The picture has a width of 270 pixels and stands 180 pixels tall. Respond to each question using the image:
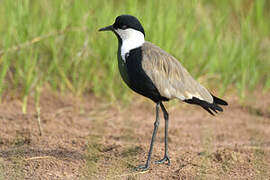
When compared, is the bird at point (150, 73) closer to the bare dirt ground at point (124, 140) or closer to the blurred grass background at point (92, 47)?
the bare dirt ground at point (124, 140)

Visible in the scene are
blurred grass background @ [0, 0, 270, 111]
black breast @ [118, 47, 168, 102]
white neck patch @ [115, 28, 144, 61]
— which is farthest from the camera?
blurred grass background @ [0, 0, 270, 111]

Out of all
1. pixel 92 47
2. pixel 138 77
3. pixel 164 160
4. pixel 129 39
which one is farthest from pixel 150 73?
pixel 92 47

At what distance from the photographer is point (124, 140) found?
4.91m

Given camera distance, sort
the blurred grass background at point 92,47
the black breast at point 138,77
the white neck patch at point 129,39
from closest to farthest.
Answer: the black breast at point 138,77 < the white neck patch at point 129,39 < the blurred grass background at point 92,47

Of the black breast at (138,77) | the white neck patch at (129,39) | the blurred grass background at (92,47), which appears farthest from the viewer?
the blurred grass background at (92,47)

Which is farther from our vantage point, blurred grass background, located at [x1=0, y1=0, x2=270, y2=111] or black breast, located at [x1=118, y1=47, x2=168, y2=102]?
blurred grass background, located at [x1=0, y1=0, x2=270, y2=111]

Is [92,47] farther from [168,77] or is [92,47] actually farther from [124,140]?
[168,77]

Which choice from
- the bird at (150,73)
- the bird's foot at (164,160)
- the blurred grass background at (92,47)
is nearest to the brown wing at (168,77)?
the bird at (150,73)

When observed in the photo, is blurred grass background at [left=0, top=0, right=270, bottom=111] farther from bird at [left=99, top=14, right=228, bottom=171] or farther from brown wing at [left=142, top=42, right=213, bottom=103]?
brown wing at [left=142, top=42, right=213, bottom=103]

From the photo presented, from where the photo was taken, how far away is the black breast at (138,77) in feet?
12.5

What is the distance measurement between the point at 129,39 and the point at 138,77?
0.35 metres

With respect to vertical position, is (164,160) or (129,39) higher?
(129,39)

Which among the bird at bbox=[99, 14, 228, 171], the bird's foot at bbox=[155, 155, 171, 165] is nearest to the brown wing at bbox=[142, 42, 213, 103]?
the bird at bbox=[99, 14, 228, 171]

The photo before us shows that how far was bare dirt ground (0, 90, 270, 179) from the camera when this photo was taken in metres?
3.81
